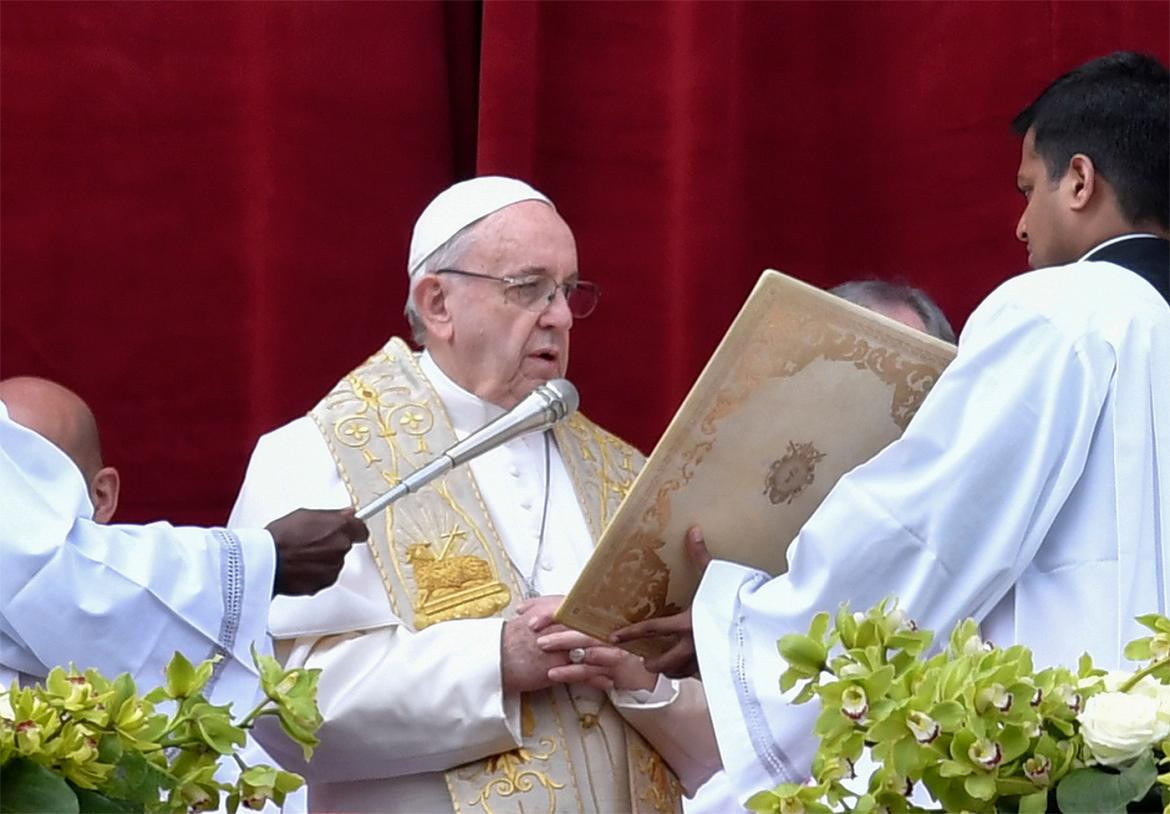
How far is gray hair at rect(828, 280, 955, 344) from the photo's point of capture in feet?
Result: 13.3

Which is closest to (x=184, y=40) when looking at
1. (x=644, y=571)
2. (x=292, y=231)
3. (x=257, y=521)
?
(x=292, y=231)

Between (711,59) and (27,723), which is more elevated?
(711,59)

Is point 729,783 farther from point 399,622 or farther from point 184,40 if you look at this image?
point 184,40

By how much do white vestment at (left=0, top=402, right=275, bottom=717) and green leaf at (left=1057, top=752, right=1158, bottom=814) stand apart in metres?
1.39

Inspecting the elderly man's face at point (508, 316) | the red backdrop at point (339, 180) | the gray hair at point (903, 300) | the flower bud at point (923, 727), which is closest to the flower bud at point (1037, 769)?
the flower bud at point (923, 727)

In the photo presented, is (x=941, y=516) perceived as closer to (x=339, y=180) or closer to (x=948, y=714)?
(x=948, y=714)

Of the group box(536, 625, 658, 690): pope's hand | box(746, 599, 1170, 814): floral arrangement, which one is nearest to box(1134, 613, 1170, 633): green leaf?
box(746, 599, 1170, 814): floral arrangement

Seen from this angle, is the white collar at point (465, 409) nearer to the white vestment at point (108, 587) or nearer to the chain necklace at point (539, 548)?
the chain necklace at point (539, 548)

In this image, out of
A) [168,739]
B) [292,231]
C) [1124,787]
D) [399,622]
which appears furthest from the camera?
[292,231]

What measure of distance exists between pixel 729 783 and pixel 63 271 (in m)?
2.36

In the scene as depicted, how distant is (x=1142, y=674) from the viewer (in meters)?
2.51

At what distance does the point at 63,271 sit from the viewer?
507 centimetres

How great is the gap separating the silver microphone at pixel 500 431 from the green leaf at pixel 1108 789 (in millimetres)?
1367

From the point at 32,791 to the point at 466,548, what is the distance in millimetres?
1473
